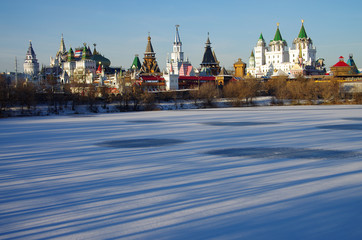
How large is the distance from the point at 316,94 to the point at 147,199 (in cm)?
3976

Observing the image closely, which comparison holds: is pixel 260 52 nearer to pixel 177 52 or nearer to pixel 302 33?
pixel 302 33

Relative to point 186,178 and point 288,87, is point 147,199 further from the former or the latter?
point 288,87

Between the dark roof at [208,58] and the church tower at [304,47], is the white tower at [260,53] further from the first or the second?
the dark roof at [208,58]

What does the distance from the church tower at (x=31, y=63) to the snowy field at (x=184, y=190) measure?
94.6 meters

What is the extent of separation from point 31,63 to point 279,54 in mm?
67636

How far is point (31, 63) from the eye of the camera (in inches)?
3907

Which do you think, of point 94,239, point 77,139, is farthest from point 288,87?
point 94,239

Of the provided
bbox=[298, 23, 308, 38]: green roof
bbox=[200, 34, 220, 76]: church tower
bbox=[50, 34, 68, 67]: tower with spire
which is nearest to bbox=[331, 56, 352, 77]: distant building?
bbox=[200, 34, 220, 76]: church tower

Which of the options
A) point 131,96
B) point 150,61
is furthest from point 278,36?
point 131,96

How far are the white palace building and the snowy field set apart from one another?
3277 inches

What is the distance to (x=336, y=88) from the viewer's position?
43.5 metres

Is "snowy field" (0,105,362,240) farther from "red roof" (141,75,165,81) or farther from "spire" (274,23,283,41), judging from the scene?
"spire" (274,23,283,41)

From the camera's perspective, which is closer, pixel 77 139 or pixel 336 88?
pixel 77 139

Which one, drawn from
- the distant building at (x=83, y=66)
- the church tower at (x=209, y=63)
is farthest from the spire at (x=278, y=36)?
the distant building at (x=83, y=66)
